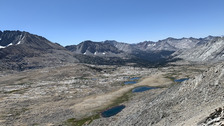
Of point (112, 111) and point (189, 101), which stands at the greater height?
point (189, 101)

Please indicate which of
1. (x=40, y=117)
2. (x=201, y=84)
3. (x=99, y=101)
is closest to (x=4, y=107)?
(x=40, y=117)

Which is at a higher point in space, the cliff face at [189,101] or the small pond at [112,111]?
the cliff face at [189,101]

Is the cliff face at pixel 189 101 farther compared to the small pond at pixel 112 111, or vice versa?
the small pond at pixel 112 111

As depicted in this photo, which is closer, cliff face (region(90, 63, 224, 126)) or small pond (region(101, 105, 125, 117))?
cliff face (region(90, 63, 224, 126))

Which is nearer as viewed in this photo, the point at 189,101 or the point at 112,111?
the point at 189,101

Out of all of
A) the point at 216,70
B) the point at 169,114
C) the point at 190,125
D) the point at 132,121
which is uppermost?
the point at 216,70

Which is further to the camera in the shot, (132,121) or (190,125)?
(132,121)

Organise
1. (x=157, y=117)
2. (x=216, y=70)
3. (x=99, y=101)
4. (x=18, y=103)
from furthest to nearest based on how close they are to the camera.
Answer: (x=18, y=103), (x=99, y=101), (x=216, y=70), (x=157, y=117)

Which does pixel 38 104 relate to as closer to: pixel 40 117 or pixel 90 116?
pixel 40 117

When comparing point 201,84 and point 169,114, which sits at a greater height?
point 201,84

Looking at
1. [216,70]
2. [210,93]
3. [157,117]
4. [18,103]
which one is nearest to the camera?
[210,93]

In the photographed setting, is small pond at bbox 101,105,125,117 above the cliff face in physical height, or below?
below
